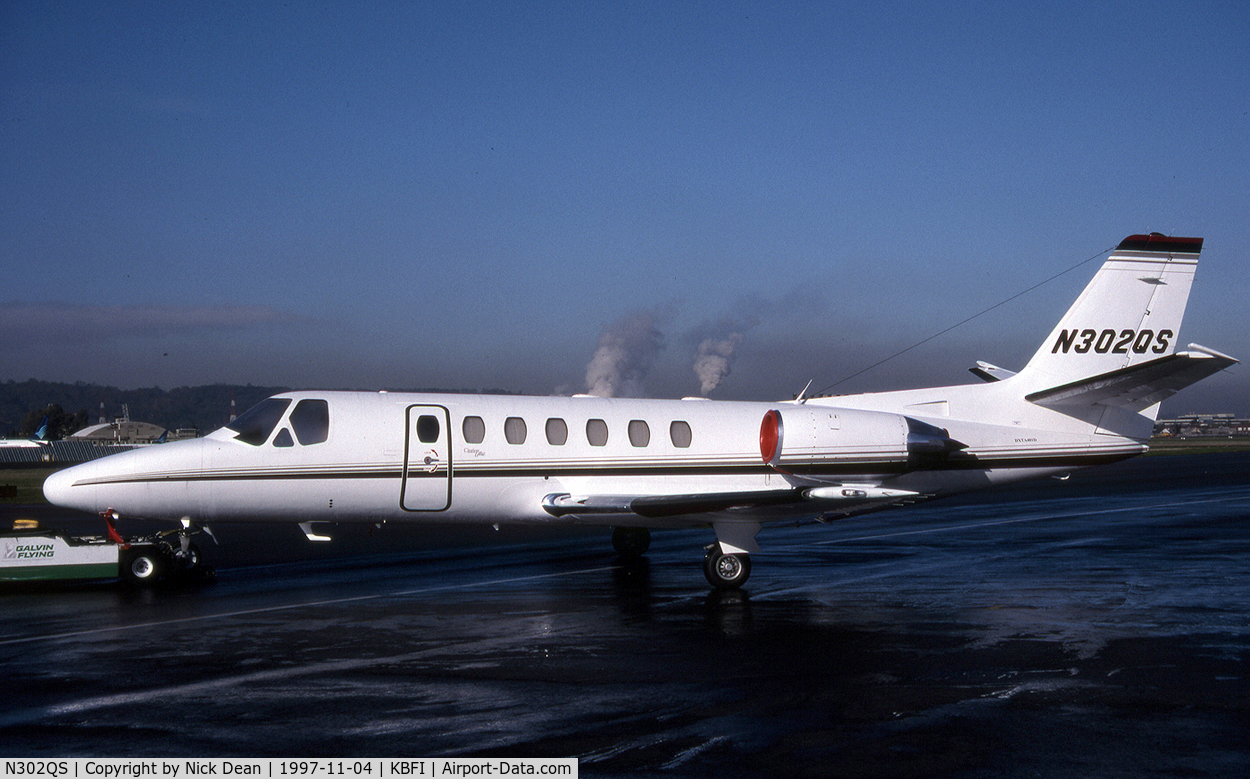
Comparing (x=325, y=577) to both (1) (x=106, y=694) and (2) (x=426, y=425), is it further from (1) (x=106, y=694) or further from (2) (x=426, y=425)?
(1) (x=106, y=694)

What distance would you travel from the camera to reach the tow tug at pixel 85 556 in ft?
47.0

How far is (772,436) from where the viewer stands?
15.2 meters

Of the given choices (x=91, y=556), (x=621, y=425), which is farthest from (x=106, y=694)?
(x=621, y=425)

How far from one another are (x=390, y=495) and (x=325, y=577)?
2.87m

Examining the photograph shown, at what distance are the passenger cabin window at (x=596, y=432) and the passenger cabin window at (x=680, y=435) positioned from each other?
105 centimetres

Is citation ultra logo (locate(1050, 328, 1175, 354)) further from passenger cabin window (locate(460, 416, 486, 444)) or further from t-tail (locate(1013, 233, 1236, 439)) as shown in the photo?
passenger cabin window (locate(460, 416, 486, 444))

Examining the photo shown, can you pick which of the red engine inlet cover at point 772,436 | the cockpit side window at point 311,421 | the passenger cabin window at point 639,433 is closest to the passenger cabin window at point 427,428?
→ the cockpit side window at point 311,421

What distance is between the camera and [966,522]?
25.4m

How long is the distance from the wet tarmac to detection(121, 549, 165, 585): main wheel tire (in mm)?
502

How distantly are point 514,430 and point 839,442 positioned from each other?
16.1 feet

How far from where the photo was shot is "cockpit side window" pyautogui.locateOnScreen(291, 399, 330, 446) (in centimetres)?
1411

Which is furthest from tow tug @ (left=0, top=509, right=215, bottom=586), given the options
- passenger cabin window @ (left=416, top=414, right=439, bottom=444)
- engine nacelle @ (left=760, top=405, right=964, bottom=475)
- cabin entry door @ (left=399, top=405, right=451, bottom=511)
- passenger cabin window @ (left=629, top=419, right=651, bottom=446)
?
engine nacelle @ (left=760, top=405, right=964, bottom=475)

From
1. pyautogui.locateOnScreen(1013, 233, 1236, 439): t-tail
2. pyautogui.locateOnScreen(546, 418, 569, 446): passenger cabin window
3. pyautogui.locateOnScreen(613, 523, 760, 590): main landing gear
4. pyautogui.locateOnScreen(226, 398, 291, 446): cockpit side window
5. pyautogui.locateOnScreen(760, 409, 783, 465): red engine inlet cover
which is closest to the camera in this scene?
A: pyautogui.locateOnScreen(226, 398, 291, 446): cockpit side window
